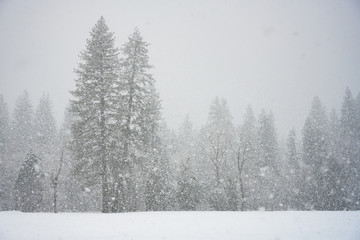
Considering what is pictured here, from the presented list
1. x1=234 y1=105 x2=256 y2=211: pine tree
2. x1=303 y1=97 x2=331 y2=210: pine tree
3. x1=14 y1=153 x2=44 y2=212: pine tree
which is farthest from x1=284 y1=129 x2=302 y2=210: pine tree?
x1=14 y1=153 x2=44 y2=212: pine tree

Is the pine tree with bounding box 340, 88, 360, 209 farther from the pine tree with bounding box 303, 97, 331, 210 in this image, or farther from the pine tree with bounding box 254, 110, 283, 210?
the pine tree with bounding box 254, 110, 283, 210

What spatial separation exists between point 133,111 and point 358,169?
35922 mm

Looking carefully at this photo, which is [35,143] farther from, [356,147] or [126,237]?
[356,147]

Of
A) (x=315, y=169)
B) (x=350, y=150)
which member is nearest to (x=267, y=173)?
(x=315, y=169)

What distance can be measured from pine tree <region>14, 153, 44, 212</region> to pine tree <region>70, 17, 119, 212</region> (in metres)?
13.7

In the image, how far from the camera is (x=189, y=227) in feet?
45.1

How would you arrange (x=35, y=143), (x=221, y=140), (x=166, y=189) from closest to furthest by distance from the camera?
1. (x=166, y=189)
2. (x=221, y=140)
3. (x=35, y=143)

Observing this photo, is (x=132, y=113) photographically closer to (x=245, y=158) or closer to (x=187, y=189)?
(x=187, y=189)

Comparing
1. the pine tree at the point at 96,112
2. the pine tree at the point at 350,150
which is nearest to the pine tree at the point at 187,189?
the pine tree at the point at 96,112

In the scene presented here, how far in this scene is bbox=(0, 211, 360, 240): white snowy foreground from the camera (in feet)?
39.7

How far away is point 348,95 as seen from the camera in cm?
4569

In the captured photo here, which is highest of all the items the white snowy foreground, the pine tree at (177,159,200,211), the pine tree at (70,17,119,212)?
the pine tree at (70,17,119,212)

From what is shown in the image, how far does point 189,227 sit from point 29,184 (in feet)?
87.1

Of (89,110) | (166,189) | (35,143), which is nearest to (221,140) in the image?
(166,189)
